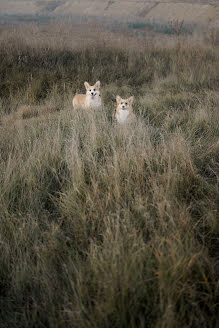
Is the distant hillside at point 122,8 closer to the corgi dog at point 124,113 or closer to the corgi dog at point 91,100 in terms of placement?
the corgi dog at point 91,100

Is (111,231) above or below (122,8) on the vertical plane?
below

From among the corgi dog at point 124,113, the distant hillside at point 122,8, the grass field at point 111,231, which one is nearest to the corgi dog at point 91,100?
the corgi dog at point 124,113

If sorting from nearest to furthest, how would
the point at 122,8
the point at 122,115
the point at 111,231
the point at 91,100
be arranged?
→ the point at 111,231, the point at 122,115, the point at 91,100, the point at 122,8

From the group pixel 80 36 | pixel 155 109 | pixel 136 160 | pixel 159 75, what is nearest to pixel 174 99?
pixel 155 109

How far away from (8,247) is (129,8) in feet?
148

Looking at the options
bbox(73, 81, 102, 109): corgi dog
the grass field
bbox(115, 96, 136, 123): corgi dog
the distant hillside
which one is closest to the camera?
the grass field

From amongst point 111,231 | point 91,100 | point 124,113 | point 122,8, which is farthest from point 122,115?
point 122,8

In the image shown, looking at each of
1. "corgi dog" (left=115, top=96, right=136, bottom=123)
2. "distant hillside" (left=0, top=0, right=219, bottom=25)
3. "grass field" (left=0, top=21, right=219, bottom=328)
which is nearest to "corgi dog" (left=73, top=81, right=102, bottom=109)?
"corgi dog" (left=115, top=96, right=136, bottom=123)

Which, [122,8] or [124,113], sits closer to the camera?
[124,113]

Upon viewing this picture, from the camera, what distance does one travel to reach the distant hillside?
29.7 m

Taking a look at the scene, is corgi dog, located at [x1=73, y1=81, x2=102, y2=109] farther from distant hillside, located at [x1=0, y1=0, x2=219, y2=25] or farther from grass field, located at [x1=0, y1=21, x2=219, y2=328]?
distant hillside, located at [x1=0, y1=0, x2=219, y2=25]

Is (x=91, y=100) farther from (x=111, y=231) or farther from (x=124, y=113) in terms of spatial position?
(x=111, y=231)

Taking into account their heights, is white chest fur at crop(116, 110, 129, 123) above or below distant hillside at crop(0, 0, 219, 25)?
below

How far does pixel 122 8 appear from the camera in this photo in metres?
40.2
